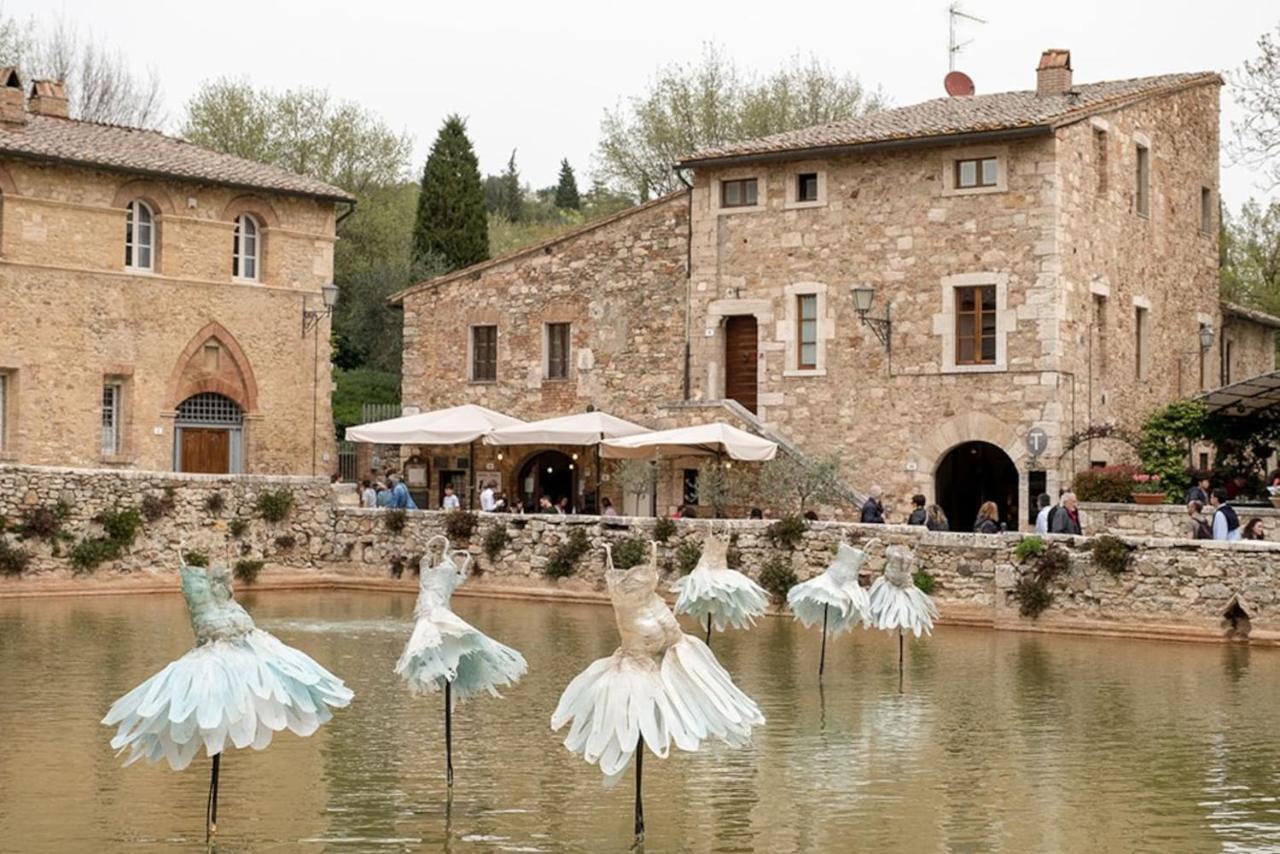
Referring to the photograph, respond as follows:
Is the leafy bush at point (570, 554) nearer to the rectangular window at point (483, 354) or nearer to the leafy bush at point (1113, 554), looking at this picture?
the leafy bush at point (1113, 554)

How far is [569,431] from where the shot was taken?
34.2 metres

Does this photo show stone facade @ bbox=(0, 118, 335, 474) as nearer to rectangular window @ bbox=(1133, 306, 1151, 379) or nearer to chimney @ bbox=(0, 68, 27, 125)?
chimney @ bbox=(0, 68, 27, 125)

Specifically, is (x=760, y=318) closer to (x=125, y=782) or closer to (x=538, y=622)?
(x=538, y=622)

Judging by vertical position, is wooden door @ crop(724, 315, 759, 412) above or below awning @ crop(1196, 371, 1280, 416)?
above

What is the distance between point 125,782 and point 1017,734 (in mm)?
7282

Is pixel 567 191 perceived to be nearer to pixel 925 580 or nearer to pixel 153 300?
pixel 153 300

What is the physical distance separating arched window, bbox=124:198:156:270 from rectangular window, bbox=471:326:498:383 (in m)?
6.72

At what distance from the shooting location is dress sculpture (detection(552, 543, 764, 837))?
34.0 ft

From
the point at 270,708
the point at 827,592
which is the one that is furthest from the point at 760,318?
the point at 270,708

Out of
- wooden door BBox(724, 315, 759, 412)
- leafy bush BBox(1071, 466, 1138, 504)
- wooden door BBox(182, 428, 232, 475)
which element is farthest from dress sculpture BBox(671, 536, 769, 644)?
wooden door BBox(182, 428, 232, 475)

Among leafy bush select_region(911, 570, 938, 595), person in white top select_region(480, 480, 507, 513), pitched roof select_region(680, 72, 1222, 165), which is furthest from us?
person in white top select_region(480, 480, 507, 513)

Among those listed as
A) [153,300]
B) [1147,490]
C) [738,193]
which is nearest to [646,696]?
[1147,490]

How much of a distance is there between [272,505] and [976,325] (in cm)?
1265

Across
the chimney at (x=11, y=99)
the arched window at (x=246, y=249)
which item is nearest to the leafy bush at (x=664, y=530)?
the arched window at (x=246, y=249)
